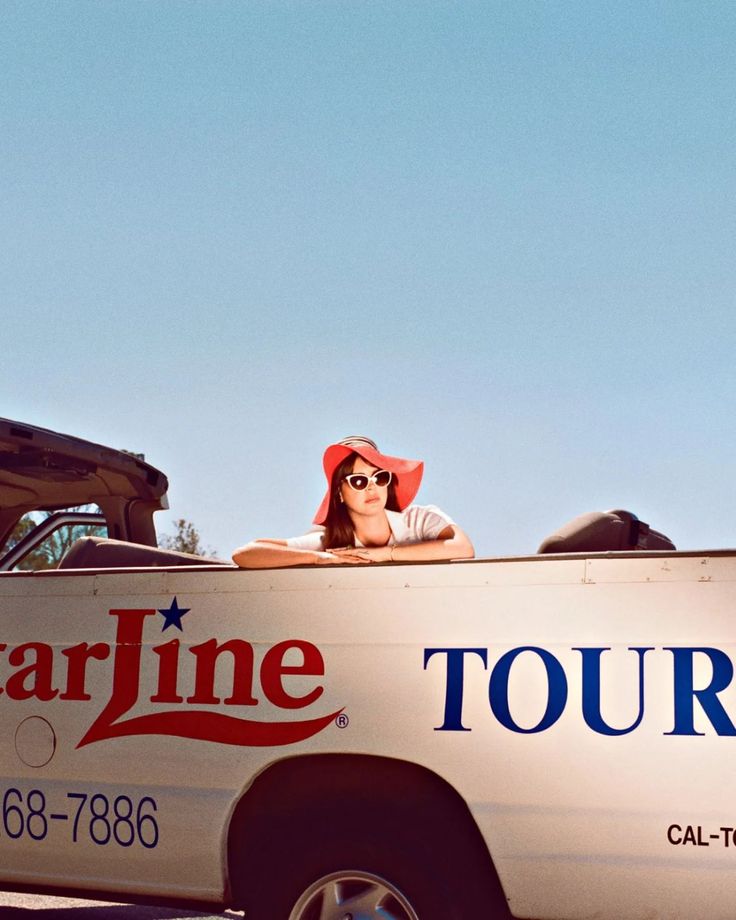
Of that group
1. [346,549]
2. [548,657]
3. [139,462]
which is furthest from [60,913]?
[548,657]

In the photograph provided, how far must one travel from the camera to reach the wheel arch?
4.35 metres

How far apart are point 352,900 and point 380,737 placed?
1.90 ft

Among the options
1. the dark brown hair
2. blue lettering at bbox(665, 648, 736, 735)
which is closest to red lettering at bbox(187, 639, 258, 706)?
the dark brown hair

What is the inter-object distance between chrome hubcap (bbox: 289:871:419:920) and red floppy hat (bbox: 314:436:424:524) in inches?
80.6

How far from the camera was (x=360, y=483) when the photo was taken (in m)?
6.04

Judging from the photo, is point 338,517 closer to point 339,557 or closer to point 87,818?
point 339,557

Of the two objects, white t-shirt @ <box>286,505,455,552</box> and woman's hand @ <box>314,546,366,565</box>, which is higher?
white t-shirt @ <box>286,505,455,552</box>

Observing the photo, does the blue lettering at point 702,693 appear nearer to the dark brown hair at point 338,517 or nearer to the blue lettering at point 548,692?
the blue lettering at point 548,692

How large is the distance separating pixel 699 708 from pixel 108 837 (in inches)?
89.6

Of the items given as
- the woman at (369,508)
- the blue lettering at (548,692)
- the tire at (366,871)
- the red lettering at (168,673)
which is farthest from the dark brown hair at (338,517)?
the blue lettering at (548,692)

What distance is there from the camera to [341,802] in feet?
14.8

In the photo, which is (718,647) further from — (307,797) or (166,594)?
(166,594)

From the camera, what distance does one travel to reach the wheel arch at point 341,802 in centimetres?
435

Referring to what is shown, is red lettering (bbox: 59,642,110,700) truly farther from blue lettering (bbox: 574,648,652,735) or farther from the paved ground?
the paved ground
